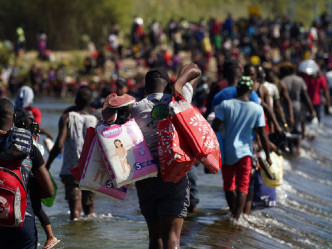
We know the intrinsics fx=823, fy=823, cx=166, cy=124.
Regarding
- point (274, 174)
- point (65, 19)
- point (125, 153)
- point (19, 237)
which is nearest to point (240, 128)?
point (274, 174)

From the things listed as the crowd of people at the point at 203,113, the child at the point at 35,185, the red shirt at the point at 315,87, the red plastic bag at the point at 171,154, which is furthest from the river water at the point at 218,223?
the red shirt at the point at 315,87

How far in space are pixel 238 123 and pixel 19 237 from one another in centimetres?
368

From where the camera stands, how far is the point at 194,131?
19.4 ft

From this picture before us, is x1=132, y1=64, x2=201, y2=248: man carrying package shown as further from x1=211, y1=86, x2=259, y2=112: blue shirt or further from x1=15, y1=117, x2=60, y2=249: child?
x1=211, y1=86, x2=259, y2=112: blue shirt

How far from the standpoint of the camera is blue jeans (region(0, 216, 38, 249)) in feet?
17.2

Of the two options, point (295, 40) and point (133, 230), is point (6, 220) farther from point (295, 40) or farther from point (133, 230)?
point (295, 40)

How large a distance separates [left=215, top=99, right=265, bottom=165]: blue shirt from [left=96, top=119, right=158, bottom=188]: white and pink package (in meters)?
2.61

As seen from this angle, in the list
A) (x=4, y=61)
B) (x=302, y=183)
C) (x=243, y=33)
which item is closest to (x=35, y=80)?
(x=4, y=61)

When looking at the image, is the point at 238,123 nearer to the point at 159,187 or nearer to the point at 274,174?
the point at 274,174

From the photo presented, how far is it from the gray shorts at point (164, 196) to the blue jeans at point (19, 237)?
1078mm

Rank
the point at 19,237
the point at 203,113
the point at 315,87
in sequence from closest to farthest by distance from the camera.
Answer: the point at 19,237
the point at 203,113
the point at 315,87

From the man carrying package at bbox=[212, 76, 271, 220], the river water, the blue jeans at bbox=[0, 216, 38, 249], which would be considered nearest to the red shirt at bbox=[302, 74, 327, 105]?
the river water

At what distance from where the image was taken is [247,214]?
9414 mm

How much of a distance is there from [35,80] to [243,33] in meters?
11.6
